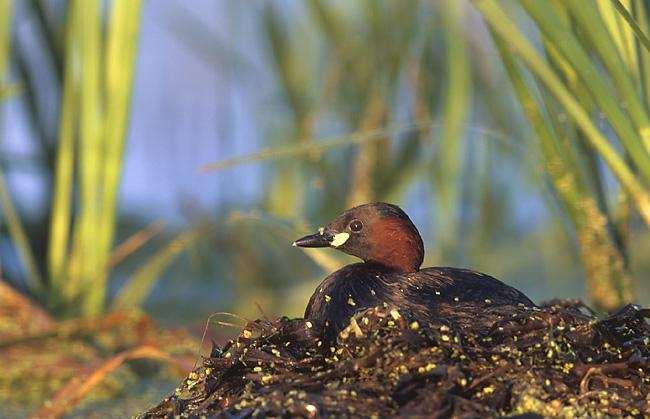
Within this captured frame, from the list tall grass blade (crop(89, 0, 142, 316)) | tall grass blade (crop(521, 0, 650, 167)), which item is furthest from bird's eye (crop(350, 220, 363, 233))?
tall grass blade (crop(89, 0, 142, 316))

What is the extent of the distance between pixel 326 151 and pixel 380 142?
486 mm

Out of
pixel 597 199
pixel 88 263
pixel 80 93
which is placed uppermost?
pixel 80 93

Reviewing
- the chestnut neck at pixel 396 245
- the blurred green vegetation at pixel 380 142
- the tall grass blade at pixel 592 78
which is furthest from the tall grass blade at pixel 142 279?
the tall grass blade at pixel 592 78

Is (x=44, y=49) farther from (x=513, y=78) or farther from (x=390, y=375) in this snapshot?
(x=390, y=375)

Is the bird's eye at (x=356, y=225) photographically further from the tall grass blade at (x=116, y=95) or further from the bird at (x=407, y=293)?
the tall grass blade at (x=116, y=95)

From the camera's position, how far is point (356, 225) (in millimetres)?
3053

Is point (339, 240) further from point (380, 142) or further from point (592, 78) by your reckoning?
point (380, 142)

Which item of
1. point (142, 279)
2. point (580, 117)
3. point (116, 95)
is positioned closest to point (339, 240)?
point (580, 117)

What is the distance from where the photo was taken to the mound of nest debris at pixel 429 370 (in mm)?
2029

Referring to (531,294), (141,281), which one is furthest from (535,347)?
(531,294)

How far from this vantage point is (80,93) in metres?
4.34

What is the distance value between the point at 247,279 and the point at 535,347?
4.31 m

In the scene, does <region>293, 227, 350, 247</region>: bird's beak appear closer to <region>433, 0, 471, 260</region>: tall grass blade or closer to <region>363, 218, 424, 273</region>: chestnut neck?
<region>363, 218, 424, 273</region>: chestnut neck

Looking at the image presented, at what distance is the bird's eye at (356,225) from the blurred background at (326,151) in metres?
0.30
